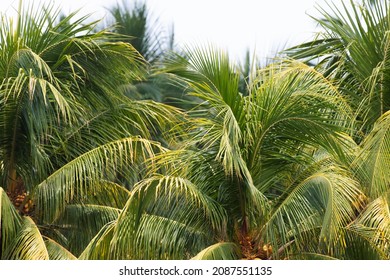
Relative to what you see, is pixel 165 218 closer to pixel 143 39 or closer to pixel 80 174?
pixel 80 174

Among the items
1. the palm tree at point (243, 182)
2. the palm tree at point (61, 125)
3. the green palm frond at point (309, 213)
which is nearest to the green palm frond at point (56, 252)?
the palm tree at point (61, 125)

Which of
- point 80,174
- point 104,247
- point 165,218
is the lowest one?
point 104,247

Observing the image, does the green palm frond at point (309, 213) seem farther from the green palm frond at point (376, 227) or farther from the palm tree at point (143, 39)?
the palm tree at point (143, 39)

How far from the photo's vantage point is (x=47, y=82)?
1064 cm

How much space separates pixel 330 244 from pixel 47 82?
3.87m

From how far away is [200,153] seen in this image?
10.2 m

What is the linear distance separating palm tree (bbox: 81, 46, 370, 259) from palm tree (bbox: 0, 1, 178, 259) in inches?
45.2

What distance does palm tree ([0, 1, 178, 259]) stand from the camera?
11.1 m

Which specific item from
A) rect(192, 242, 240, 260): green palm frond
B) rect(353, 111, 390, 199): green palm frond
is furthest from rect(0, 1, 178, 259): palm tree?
rect(353, 111, 390, 199): green palm frond

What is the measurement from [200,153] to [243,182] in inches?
24.6

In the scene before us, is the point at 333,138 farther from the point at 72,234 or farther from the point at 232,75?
the point at 72,234

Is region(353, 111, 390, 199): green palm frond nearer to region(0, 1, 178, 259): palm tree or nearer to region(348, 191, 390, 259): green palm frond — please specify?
region(348, 191, 390, 259): green palm frond

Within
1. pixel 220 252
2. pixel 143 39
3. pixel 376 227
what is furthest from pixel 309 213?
pixel 143 39
